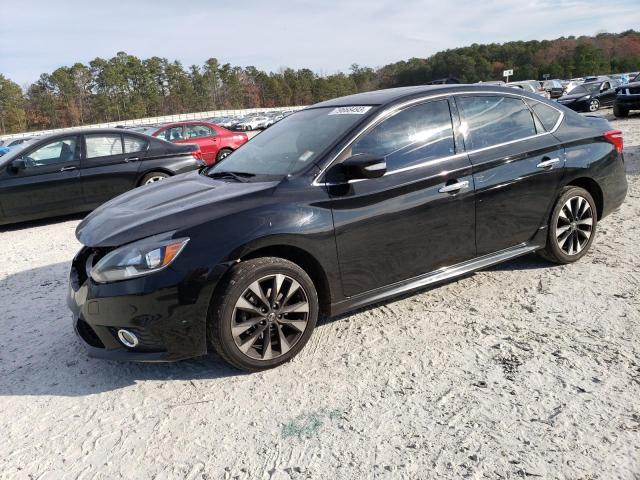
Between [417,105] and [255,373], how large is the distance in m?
2.22

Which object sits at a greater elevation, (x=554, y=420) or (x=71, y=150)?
(x=71, y=150)

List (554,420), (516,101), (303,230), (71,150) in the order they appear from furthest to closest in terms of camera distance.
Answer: (71,150) < (516,101) < (303,230) < (554,420)

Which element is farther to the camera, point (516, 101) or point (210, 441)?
point (516, 101)

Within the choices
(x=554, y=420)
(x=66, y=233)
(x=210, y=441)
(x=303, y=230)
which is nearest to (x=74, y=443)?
(x=210, y=441)

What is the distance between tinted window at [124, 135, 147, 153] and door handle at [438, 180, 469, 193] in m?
6.35

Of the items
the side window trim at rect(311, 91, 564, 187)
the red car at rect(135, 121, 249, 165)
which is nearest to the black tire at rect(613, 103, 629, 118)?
the red car at rect(135, 121, 249, 165)

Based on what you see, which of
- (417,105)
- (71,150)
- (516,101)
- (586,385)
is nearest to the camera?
(586,385)

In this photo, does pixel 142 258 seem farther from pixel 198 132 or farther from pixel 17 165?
pixel 198 132

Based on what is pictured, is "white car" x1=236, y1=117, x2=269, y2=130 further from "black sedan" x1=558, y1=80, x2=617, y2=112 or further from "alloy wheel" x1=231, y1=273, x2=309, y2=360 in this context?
"alloy wheel" x1=231, y1=273, x2=309, y2=360

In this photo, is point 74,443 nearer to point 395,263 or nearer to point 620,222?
point 395,263

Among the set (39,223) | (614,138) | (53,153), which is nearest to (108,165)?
(53,153)

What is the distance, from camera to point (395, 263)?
3518 mm

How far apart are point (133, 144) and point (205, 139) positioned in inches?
224

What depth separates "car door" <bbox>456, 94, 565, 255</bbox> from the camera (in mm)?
3893
